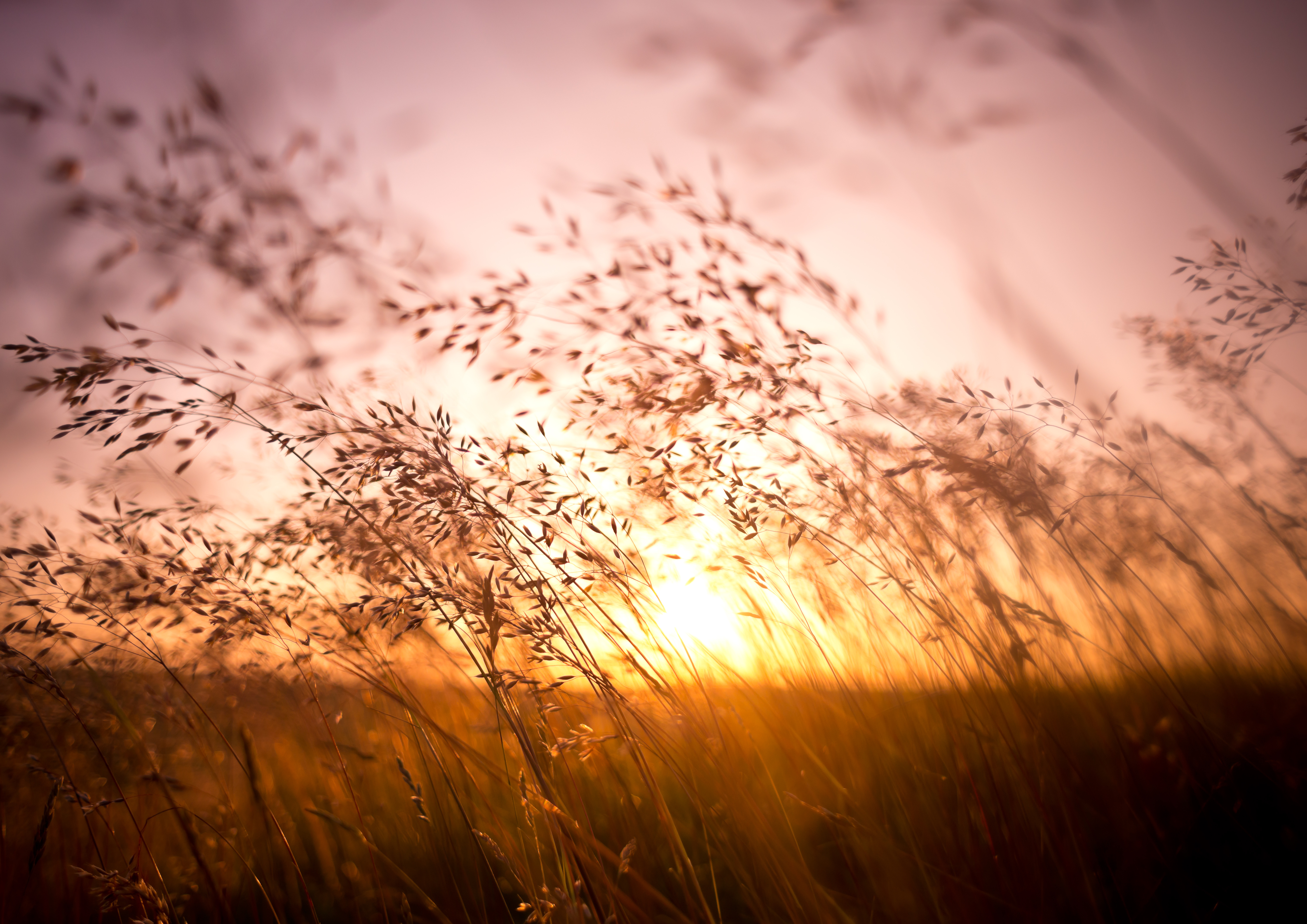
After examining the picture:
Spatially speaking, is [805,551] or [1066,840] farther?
[805,551]

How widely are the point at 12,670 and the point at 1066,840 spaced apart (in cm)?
276

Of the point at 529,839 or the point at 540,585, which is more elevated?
the point at 540,585

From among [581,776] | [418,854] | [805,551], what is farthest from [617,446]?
[418,854]

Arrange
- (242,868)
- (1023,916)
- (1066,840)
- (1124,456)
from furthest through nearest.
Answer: (1124,456)
(242,868)
(1066,840)
(1023,916)

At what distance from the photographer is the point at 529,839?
1.97 metres

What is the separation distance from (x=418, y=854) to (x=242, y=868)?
0.54 metres

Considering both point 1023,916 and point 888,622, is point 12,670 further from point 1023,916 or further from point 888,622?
point 888,622

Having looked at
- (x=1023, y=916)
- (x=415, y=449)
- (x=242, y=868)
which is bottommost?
(x=1023, y=916)

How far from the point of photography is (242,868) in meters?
1.91

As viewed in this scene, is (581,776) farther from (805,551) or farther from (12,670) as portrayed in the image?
(12,670)

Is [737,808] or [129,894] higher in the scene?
[129,894]

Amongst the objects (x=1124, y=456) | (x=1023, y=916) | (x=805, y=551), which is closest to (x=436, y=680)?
(x=805, y=551)

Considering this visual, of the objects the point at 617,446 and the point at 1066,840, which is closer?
the point at 1066,840

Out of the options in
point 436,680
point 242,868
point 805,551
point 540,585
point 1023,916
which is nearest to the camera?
Answer: point 1023,916
